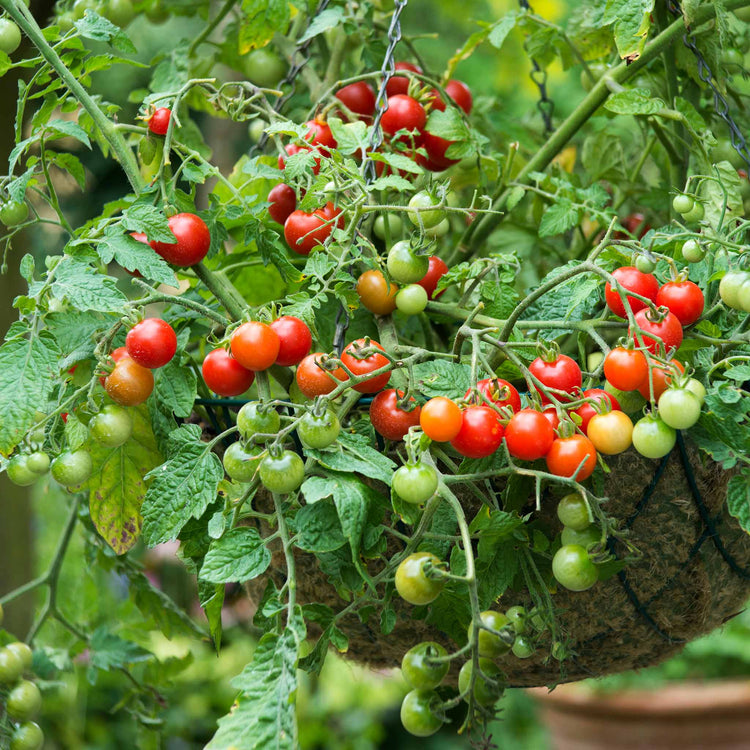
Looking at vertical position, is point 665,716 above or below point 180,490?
below

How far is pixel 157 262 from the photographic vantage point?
2.03ft

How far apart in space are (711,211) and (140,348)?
20.4 inches

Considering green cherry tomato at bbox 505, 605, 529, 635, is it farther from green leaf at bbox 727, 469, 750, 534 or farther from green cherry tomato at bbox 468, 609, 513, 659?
green leaf at bbox 727, 469, 750, 534

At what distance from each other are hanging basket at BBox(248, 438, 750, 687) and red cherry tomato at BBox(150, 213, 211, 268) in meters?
0.25

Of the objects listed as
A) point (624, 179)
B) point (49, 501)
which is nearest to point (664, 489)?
point (624, 179)

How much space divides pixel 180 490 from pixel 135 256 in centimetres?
17

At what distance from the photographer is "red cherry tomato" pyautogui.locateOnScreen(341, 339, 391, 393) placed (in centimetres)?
59

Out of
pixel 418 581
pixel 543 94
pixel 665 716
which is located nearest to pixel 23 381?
pixel 418 581

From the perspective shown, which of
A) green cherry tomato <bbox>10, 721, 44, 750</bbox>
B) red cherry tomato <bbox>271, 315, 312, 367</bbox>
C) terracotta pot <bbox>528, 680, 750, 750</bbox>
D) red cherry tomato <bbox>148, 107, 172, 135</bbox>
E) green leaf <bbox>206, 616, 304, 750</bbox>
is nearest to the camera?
green leaf <bbox>206, 616, 304, 750</bbox>

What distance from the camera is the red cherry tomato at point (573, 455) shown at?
1.80ft

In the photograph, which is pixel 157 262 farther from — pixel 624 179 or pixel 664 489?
pixel 624 179

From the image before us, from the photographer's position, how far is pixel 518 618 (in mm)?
612

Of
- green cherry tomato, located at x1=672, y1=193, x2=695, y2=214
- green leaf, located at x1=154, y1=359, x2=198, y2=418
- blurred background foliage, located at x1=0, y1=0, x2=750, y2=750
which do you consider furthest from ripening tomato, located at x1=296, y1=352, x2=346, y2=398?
blurred background foliage, located at x1=0, y1=0, x2=750, y2=750

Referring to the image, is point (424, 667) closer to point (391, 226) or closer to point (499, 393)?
point (499, 393)
